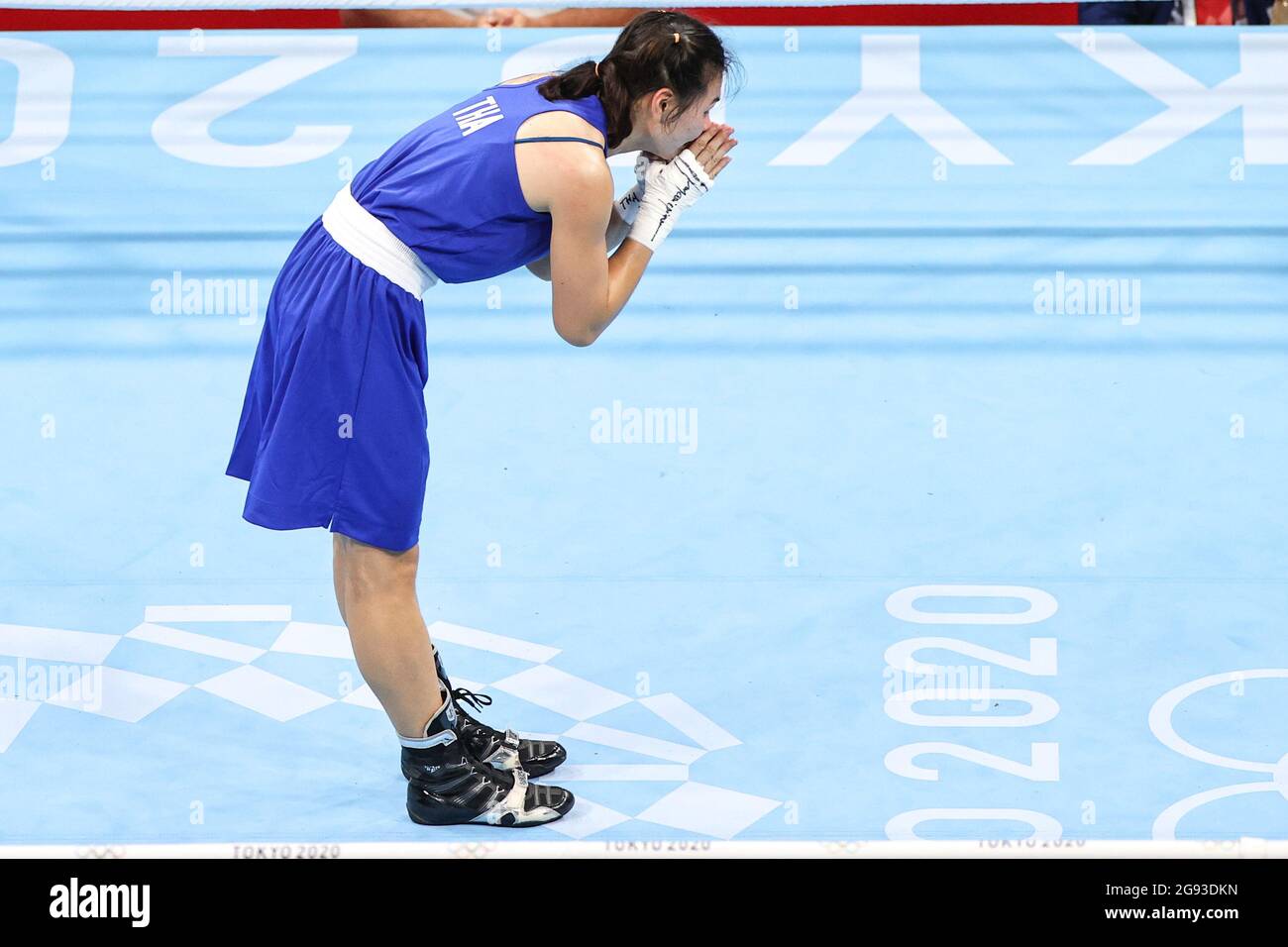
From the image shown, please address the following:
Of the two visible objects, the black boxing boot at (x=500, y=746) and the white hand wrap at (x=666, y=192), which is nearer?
the white hand wrap at (x=666, y=192)

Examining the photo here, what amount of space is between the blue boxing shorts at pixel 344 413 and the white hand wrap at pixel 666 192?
1.24 ft

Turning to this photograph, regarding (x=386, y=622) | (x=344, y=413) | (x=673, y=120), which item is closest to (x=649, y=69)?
(x=673, y=120)

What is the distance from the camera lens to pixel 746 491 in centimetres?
324

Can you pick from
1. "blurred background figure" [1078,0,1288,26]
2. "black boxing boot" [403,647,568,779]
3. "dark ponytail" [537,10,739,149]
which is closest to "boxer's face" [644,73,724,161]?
Result: "dark ponytail" [537,10,739,149]

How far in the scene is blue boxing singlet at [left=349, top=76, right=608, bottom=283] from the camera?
2064mm

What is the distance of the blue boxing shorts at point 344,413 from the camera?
212 cm

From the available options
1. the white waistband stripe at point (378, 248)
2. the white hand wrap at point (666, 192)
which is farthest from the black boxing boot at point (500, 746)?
the white hand wrap at point (666, 192)

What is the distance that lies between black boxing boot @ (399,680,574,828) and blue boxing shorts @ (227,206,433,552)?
359 millimetres

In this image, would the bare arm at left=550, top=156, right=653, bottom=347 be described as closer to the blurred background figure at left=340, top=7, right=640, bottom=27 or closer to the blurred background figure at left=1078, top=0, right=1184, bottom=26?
the blurred background figure at left=340, top=7, right=640, bottom=27

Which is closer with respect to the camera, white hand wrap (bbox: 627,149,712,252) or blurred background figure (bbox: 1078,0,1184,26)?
white hand wrap (bbox: 627,149,712,252)

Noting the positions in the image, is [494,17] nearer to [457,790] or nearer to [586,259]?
[586,259]

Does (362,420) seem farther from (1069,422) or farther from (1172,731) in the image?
(1069,422)

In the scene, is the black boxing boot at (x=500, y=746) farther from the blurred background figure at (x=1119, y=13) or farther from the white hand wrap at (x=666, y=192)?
the blurred background figure at (x=1119, y=13)
